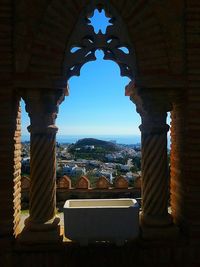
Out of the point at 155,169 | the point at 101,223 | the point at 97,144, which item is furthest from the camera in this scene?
the point at 97,144

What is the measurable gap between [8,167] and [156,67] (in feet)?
8.11

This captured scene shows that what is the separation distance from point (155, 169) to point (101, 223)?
3.57 ft

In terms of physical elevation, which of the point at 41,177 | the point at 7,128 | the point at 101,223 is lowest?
the point at 101,223

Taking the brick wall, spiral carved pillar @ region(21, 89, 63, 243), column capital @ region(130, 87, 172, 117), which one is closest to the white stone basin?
spiral carved pillar @ region(21, 89, 63, 243)

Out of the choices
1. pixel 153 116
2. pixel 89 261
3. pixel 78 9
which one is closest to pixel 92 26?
pixel 78 9

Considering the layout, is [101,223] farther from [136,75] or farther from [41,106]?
[136,75]

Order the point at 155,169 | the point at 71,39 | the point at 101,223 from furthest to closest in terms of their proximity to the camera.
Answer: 1. the point at 155,169
2. the point at 71,39
3. the point at 101,223

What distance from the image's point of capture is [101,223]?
15.8 feet

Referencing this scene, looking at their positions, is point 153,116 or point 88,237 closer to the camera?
point 88,237

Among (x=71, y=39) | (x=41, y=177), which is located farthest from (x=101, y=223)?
(x=71, y=39)

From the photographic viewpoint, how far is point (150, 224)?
5.11 meters

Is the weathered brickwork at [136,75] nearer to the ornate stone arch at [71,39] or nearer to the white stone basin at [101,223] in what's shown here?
the ornate stone arch at [71,39]

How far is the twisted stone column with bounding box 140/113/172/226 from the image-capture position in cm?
514

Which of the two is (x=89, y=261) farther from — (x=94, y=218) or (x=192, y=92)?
(x=192, y=92)
